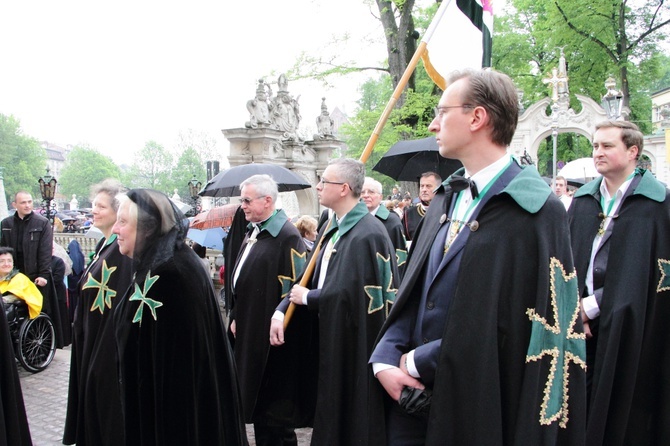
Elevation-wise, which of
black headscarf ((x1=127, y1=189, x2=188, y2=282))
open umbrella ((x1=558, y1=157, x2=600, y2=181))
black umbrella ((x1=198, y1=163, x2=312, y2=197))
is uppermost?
open umbrella ((x1=558, y1=157, x2=600, y2=181))

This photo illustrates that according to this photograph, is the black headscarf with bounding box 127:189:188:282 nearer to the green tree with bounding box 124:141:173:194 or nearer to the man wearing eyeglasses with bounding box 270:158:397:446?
the man wearing eyeglasses with bounding box 270:158:397:446

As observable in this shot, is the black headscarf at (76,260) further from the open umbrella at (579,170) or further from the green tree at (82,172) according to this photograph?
the green tree at (82,172)

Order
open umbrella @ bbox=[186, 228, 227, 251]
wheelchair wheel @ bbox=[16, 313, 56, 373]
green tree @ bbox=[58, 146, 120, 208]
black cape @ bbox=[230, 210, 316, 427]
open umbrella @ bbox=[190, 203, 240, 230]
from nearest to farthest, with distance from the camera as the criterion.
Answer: black cape @ bbox=[230, 210, 316, 427] < wheelchair wheel @ bbox=[16, 313, 56, 373] < open umbrella @ bbox=[190, 203, 240, 230] < open umbrella @ bbox=[186, 228, 227, 251] < green tree @ bbox=[58, 146, 120, 208]

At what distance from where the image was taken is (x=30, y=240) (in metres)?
8.40

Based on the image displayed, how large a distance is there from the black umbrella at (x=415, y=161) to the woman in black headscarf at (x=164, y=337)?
4712mm

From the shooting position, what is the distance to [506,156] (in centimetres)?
246

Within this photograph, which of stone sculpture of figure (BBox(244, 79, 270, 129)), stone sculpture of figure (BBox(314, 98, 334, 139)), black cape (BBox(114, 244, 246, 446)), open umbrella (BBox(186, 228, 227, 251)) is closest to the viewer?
black cape (BBox(114, 244, 246, 446))

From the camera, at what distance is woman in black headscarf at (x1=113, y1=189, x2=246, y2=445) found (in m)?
3.51

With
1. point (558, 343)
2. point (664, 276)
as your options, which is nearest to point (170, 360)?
point (558, 343)

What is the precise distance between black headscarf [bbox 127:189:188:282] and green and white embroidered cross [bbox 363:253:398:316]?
1.35 metres

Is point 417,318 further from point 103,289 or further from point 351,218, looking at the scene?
point 103,289

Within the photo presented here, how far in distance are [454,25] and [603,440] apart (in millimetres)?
3172

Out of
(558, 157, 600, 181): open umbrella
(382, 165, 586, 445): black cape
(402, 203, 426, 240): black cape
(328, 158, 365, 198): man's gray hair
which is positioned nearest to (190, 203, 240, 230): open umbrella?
(402, 203, 426, 240): black cape

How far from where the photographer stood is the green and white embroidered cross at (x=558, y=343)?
2.16m
